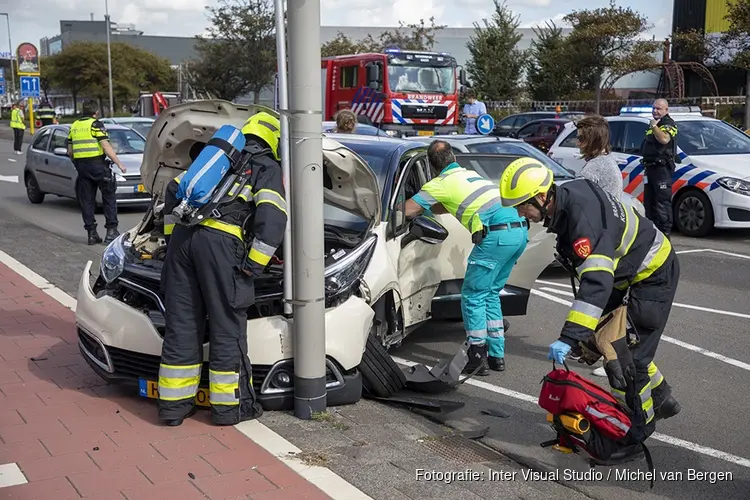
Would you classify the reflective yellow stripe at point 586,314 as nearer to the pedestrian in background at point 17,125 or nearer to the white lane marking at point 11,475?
the white lane marking at point 11,475

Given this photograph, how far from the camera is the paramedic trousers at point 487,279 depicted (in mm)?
6102

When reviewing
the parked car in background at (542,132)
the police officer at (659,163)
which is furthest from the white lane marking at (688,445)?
the parked car in background at (542,132)

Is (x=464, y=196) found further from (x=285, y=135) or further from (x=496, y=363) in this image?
(x=285, y=135)

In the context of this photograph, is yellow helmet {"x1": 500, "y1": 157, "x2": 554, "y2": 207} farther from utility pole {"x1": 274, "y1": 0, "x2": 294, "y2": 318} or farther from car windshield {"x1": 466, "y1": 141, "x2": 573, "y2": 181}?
car windshield {"x1": 466, "y1": 141, "x2": 573, "y2": 181}

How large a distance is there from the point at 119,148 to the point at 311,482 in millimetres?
12582

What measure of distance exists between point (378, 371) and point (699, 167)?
334 inches

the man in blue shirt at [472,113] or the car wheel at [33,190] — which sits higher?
the man in blue shirt at [472,113]

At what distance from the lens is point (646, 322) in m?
4.52

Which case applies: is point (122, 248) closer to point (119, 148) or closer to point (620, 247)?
point (620, 247)

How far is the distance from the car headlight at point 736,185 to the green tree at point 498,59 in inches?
1150

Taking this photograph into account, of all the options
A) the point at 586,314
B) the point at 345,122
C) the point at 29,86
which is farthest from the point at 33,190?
the point at 29,86

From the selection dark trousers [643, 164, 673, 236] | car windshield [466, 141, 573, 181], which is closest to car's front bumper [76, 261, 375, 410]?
car windshield [466, 141, 573, 181]

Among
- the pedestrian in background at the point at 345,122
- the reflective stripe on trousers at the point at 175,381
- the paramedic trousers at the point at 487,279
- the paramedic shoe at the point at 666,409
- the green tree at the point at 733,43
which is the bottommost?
the paramedic shoe at the point at 666,409

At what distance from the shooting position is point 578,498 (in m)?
4.29
